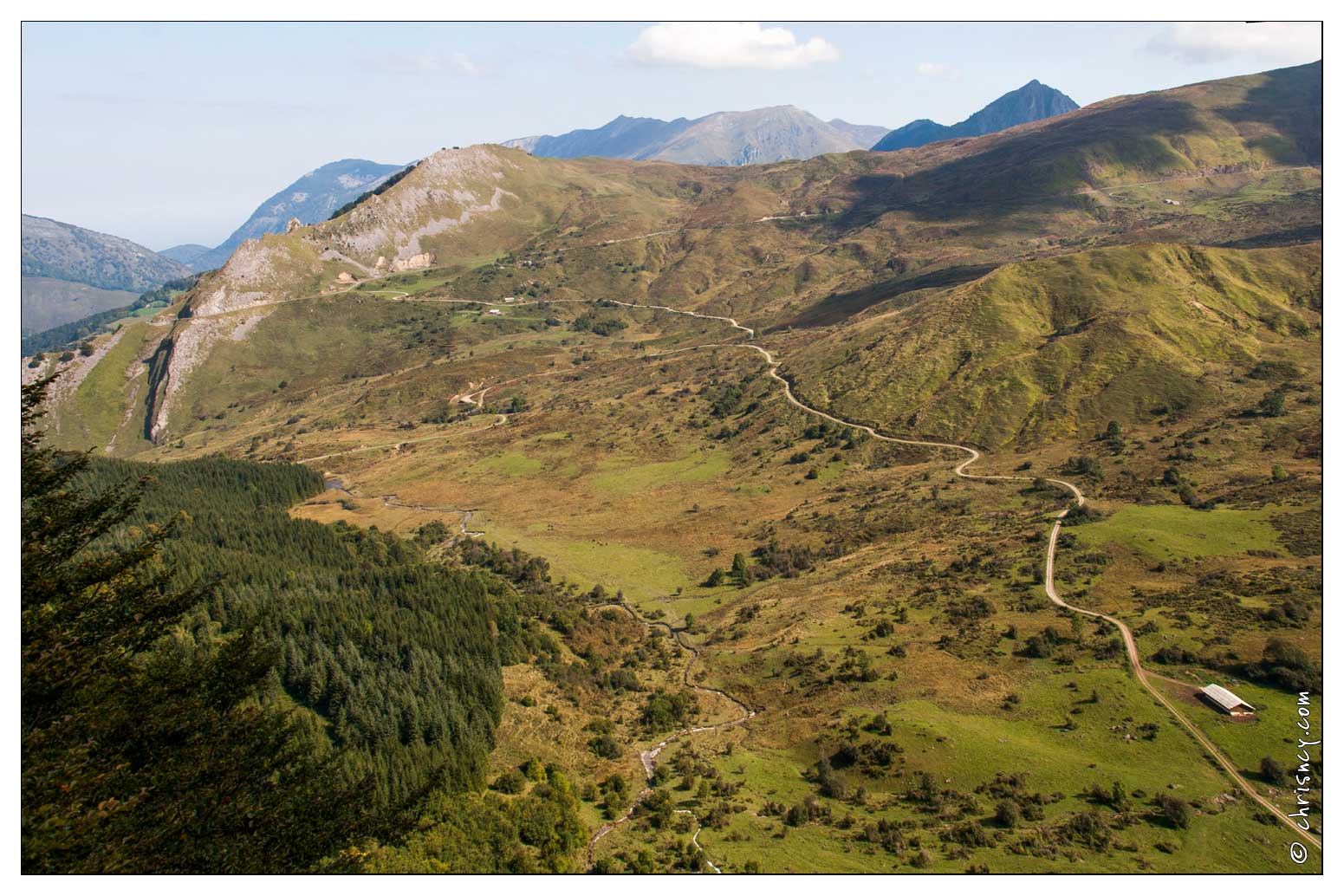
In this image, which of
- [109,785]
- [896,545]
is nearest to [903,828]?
[109,785]

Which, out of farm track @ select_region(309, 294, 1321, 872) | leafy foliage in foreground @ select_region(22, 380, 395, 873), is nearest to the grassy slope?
farm track @ select_region(309, 294, 1321, 872)

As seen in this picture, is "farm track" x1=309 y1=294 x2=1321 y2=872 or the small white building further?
the small white building

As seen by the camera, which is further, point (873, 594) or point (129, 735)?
point (873, 594)

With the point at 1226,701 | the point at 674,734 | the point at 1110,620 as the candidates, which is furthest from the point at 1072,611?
the point at 674,734

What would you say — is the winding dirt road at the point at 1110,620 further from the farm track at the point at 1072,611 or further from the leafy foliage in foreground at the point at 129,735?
the leafy foliage in foreground at the point at 129,735

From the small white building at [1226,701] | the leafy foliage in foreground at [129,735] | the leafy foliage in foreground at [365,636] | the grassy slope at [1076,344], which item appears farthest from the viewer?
the grassy slope at [1076,344]

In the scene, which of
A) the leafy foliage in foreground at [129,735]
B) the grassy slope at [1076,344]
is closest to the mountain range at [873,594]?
the grassy slope at [1076,344]

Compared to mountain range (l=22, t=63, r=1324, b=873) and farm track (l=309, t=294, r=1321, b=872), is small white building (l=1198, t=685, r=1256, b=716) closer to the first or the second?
mountain range (l=22, t=63, r=1324, b=873)

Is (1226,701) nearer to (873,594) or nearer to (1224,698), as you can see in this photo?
(1224,698)

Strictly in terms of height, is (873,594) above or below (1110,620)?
below
